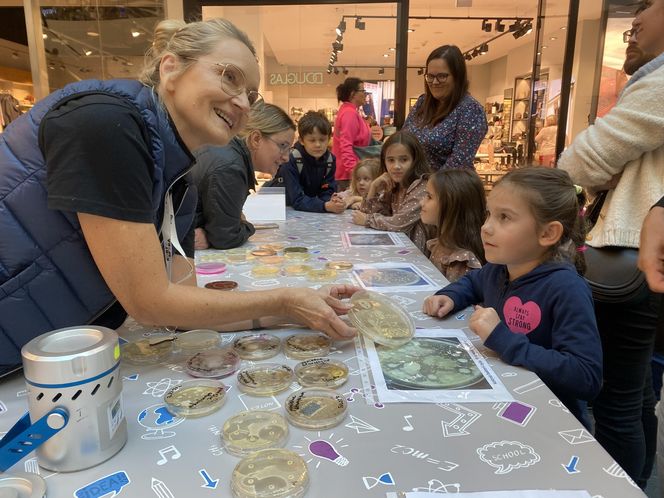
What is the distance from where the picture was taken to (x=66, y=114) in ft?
2.77

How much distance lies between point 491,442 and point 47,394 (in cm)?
63

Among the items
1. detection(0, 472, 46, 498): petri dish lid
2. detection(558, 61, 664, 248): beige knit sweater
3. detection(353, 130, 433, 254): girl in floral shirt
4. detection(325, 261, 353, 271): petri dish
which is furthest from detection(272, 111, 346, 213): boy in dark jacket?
detection(0, 472, 46, 498): petri dish lid

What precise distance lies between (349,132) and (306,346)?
3.69 meters

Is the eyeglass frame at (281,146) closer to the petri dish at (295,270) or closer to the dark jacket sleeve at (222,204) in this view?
the dark jacket sleeve at (222,204)

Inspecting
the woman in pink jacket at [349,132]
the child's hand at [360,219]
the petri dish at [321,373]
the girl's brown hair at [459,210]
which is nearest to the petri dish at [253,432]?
the petri dish at [321,373]

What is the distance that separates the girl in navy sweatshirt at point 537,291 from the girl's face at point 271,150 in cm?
129

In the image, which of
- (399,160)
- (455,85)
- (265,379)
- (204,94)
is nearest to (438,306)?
(265,379)

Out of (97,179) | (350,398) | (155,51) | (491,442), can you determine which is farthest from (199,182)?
(491,442)

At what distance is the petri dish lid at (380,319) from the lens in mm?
1077

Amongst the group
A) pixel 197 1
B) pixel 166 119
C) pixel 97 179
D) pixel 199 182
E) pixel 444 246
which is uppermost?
pixel 197 1

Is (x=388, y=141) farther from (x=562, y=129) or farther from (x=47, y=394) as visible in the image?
(x=562, y=129)

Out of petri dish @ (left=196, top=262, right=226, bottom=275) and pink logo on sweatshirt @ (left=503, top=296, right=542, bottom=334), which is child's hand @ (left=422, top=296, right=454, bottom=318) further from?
petri dish @ (left=196, top=262, right=226, bottom=275)

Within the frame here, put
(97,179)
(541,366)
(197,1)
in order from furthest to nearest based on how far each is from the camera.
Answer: (197,1) → (541,366) → (97,179)

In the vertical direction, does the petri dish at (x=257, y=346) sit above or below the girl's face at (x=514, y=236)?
below
